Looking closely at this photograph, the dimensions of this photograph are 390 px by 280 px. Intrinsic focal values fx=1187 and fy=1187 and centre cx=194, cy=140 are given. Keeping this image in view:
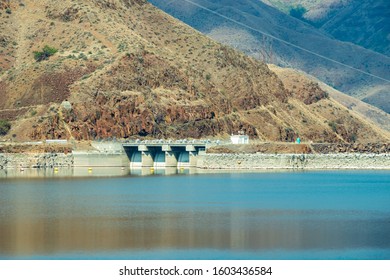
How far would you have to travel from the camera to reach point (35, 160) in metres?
164

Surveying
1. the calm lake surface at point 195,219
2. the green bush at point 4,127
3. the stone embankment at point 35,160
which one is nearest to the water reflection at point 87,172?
the stone embankment at point 35,160

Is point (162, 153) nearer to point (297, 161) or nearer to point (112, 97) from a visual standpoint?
point (112, 97)

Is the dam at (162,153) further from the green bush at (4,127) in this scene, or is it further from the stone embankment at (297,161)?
the green bush at (4,127)

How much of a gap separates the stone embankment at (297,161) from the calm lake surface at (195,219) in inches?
1117

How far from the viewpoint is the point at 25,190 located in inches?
4380

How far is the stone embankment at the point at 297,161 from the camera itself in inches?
6112

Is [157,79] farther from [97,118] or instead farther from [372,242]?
[372,242]

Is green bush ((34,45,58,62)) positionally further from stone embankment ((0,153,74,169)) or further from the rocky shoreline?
the rocky shoreline

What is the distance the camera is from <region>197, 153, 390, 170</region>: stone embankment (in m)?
155

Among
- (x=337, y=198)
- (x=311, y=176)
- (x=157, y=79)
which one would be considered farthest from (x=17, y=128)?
Answer: (x=337, y=198)

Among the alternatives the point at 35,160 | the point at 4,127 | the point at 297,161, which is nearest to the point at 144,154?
the point at 35,160

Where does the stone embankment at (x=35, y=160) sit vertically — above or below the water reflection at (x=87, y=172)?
above

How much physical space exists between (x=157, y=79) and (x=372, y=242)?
122894 millimetres

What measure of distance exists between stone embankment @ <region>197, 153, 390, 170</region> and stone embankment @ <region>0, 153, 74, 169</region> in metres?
19.9
